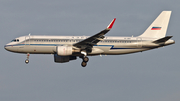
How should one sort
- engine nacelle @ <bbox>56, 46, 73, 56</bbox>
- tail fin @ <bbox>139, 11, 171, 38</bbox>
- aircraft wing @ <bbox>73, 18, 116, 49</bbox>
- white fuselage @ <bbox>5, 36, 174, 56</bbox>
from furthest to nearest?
tail fin @ <bbox>139, 11, 171, 38</bbox> → white fuselage @ <bbox>5, 36, 174, 56</bbox> → engine nacelle @ <bbox>56, 46, 73, 56</bbox> → aircraft wing @ <bbox>73, 18, 116, 49</bbox>

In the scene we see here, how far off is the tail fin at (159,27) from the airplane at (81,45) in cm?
121

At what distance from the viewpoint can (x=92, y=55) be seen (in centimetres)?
4878

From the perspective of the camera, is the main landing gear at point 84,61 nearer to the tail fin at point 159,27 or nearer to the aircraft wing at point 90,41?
the aircraft wing at point 90,41

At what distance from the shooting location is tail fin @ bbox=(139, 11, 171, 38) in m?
51.4

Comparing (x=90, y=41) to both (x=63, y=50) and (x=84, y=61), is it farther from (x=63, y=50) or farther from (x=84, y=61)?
(x=63, y=50)

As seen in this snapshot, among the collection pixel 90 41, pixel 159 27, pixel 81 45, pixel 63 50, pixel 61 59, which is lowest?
pixel 61 59

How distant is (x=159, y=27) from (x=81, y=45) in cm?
1293

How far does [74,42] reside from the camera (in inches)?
1891

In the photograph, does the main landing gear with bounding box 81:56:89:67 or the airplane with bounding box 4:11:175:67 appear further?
the main landing gear with bounding box 81:56:89:67

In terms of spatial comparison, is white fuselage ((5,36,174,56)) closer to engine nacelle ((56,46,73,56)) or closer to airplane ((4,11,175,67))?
airplane ((4,11,175,67))

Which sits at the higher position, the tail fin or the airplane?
the tail fin

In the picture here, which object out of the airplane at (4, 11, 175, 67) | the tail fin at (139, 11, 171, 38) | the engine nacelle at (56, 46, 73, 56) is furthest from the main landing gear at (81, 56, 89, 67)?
the tail fin at (139, 11, 171, 38)

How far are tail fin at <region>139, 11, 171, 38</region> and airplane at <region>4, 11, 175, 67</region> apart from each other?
1206 mm

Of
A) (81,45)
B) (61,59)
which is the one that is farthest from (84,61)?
(61,59)
